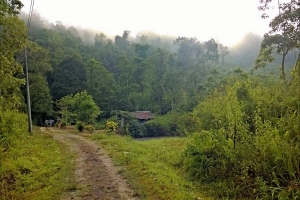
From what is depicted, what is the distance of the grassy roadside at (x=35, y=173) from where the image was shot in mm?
7429

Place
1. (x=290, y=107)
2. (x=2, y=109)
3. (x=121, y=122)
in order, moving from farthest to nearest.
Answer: (x=121, y=122)
(x=2, y=109)
(x=290, y=107)

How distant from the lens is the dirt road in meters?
7.08

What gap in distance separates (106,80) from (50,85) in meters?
7.82

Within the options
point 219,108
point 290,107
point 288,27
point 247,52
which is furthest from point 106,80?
point 247,52

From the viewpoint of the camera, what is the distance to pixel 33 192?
24.7 feet

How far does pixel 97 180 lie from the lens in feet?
27.2

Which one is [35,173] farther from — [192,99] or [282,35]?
[192,99]

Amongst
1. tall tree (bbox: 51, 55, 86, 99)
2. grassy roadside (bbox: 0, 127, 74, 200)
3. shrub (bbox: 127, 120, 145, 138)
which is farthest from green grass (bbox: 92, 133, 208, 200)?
A: tall tree (bbox: 51, 55, 86, 99)

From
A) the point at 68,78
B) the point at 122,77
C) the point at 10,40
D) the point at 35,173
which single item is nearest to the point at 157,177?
the point at 35,173

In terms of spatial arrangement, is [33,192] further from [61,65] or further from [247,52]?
[247,52]

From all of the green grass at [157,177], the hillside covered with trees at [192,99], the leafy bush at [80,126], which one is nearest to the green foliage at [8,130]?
the hillside covered with trees at [192,99]

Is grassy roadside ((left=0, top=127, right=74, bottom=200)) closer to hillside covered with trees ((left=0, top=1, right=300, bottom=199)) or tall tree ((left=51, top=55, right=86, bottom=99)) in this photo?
hillside covered with trees ((left=0, top=1, right=300, bottom=199))

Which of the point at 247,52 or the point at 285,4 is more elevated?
the point at 247,52

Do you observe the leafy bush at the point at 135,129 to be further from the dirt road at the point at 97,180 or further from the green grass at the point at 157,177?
the dirt road at the point at 97,180
